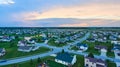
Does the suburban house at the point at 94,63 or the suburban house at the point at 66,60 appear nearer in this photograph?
the suburban house at the point at 94,63

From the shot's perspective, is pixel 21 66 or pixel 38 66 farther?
pixel 21 66

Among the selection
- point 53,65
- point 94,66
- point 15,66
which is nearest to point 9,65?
point 15,66

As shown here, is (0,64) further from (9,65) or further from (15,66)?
(15,66)

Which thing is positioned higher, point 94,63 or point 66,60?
point 66,60

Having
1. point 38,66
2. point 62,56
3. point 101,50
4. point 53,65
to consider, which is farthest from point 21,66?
point 101,50

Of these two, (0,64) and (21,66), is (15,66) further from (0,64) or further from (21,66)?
(0,64)

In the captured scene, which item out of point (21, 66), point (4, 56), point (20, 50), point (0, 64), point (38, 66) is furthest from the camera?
point (20, 50)

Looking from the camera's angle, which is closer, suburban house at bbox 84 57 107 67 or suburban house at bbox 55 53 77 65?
suburban house at bbox 84 57 107 67

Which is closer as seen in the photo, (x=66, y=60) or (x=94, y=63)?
(x=94, y=63)

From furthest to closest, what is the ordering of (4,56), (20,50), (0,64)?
(20,50) → (4,56) → (0,64)
